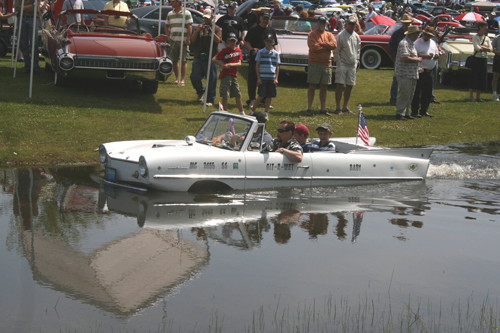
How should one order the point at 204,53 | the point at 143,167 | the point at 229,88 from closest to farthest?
the point at 143,167 < the point at 229,88 < the point at 204,53

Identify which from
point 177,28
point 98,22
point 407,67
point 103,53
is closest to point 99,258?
point 103,53

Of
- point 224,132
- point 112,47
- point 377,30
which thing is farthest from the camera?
point 377,30

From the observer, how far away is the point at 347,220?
7371 millimetres

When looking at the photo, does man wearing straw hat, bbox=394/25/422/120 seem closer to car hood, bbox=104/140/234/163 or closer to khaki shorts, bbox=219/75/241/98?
khaki shorts, bbox=219/75/241/98

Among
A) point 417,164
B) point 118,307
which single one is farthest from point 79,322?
point 417,164

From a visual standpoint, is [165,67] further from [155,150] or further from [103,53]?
[155,150]

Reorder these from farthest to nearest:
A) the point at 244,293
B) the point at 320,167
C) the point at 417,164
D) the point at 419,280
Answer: the point at 417,164, the point at 320,167, the point at 419,280, the point at 244,293

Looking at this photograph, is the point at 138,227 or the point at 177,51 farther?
the point at 177,51

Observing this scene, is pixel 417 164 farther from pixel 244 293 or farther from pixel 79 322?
pixel 79 322

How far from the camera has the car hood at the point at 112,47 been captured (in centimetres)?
1255

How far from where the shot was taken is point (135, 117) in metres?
12.1

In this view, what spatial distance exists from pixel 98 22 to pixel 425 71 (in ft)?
25.6

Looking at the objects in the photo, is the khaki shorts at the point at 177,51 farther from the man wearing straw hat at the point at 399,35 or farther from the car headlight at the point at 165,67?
the man wearing straw hat at the point at 399,35

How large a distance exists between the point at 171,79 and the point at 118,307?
479 inches
